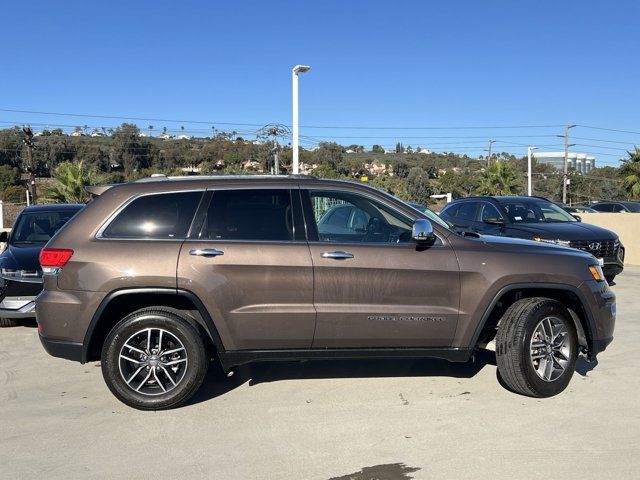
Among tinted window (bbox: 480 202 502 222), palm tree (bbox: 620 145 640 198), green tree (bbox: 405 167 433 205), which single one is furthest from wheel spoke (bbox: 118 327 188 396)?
green tree (bbox: 405 167 433 205)

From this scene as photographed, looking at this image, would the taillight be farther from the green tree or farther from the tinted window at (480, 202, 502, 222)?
the green tree

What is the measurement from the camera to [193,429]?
4195mm

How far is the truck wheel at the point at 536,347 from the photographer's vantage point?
15.3 ft

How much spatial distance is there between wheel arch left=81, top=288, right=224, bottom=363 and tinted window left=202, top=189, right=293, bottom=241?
57cm

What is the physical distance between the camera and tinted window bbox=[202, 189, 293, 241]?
4547mm

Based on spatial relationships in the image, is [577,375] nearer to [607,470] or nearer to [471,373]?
[471,373]

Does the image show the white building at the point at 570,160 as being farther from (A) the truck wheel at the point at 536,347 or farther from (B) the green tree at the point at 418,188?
(A) the truck wheel at the point at 536,347

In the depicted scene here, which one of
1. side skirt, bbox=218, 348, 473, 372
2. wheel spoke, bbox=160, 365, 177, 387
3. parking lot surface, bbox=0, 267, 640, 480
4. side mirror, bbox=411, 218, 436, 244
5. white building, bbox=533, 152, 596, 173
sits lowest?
parking lot surface, bbox=0, 267, 640, 480

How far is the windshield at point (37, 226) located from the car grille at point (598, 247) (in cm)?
851

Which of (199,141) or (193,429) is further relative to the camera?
(199,141)

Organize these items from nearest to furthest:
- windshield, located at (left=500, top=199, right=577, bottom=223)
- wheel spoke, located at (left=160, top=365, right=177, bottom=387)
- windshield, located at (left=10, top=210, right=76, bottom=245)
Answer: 1. wheel spoke, located at (left=160, top=365, right=177, bottom=387)
2. windshield, located at (left=10, top=210, right=76, bottom=245)
3. windshield, located at (left=500, top=199, right=577, bottom=223)

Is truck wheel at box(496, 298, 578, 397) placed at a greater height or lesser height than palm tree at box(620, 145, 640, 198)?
lesser

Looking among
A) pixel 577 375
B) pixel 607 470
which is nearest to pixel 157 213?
pixel 607 470

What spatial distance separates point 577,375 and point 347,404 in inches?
95.5
